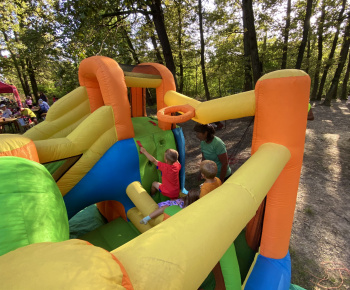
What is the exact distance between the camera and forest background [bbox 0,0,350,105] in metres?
4.58

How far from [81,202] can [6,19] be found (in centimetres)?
1470

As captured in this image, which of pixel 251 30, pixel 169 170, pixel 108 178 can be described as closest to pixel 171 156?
pixel 169 170

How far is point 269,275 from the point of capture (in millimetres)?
1709

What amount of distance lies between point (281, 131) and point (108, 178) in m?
2.13

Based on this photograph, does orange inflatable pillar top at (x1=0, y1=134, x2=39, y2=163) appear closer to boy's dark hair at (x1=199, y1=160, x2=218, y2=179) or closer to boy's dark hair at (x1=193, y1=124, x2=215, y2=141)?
boy's dark hair at (x1=199, y1=160, x2=218, y2=179)

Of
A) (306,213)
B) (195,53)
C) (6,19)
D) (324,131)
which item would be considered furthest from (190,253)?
(6,19)

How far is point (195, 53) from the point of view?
14.0 m

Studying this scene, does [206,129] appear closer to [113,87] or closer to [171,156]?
[171,156]

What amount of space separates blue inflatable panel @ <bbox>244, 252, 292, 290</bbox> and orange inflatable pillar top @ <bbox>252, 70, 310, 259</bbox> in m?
0.06

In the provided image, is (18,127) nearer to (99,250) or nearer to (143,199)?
(143,199)

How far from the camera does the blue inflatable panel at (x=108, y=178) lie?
252cm

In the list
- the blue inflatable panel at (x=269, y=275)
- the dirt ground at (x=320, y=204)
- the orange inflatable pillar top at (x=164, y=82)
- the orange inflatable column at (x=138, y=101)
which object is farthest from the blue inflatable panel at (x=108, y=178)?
the blue inflatable panel at (x=269, y=275)

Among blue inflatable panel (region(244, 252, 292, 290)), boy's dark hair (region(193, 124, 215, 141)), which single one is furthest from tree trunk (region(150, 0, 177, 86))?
blue inflatable panel (region(244, 252, 292, 290))

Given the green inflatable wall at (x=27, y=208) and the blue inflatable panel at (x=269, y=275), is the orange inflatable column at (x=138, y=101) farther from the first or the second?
the blue inflatable panel at (x=269, y=275)
